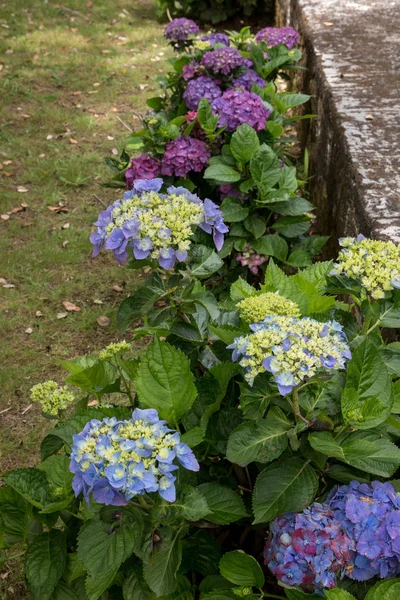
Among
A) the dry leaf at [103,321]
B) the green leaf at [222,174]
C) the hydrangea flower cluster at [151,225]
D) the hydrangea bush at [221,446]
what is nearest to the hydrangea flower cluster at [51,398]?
the hydrangea bush at [221,446]

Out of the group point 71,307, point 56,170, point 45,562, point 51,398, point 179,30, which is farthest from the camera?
point 56,170

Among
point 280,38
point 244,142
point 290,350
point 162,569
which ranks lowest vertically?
point 162,569

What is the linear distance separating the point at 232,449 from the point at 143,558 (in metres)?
0.29

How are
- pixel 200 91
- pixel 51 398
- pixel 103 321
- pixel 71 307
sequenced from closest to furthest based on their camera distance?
pixel 51 398
pixel 200 91
pixel 103 321
pixel 71 307

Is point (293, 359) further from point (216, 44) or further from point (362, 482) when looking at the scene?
point (216, 44)

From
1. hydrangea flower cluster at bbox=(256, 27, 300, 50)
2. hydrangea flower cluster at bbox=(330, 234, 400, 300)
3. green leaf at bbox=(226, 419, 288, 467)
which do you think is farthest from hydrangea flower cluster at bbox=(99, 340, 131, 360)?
hydrangea flower cluster at bbox=(256, 27, 300, 50)

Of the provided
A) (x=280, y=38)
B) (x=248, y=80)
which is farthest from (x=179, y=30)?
(x=248, y=80)

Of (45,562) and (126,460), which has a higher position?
(126,460)

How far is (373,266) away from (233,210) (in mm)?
1674

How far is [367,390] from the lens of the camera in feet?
4.92

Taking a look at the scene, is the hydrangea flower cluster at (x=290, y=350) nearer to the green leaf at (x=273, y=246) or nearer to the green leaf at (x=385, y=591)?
the green leaf at (x=385, y=591)

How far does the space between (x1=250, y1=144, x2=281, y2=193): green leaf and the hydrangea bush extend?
111 cm

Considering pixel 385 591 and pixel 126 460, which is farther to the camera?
pixel 385 591

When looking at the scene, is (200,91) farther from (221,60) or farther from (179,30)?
(179,30)
